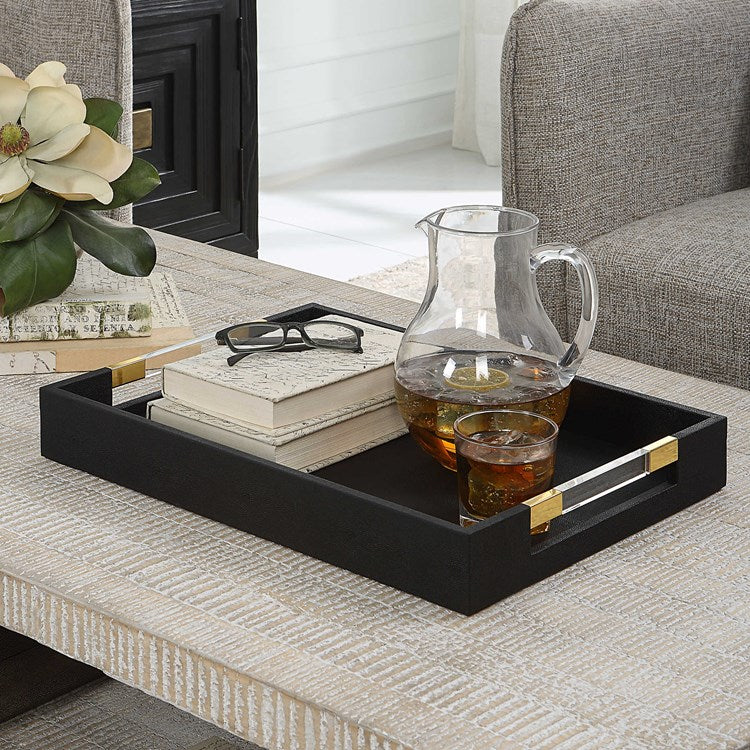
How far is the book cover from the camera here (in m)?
1.13

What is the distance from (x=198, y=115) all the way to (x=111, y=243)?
6.09ft

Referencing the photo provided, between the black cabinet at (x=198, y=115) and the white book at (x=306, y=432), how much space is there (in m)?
1.99

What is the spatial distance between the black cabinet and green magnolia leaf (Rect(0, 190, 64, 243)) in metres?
1.72

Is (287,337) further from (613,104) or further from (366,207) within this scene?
(366,207)

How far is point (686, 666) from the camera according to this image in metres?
0.69

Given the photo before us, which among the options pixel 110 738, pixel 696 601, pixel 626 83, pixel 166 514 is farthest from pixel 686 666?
pixel 626 83

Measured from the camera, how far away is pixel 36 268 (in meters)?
1.11

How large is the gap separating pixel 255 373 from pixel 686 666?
0.37 meters

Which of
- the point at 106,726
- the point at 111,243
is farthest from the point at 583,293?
the point at 106,726

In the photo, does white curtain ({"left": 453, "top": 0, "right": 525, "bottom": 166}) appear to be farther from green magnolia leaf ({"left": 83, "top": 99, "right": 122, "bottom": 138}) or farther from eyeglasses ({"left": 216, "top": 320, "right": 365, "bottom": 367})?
eyeglasses ({"left": 216, "top": 320, "right": 365, "bottom": 367})

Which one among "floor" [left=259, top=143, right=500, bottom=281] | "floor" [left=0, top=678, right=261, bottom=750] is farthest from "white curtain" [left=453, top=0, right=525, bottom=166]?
"floor" [left=0, top=678, right=261, bottom=750]

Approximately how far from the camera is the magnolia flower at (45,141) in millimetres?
1095

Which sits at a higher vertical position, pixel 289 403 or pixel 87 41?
pixel 87 41

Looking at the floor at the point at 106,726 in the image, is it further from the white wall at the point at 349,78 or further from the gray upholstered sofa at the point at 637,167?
the white wall at the point at 349,78
